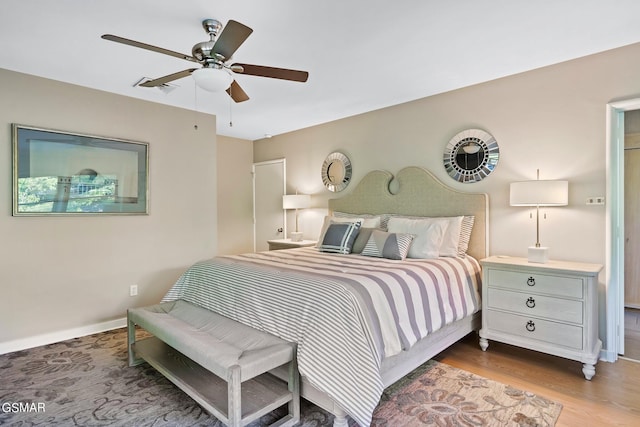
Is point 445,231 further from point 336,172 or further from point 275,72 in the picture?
point 275,72

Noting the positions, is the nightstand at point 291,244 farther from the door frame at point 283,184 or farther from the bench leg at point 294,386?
the bench leg at point 294,386

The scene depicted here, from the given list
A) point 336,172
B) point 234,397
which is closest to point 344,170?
point 336,172

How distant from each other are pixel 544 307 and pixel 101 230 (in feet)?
13.4

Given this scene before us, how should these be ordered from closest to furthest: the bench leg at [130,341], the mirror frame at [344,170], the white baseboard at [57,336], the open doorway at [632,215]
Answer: the bench leg at [130,341] → the white baseboard at [57,336] → the open doorway at [632,215] → the mirror frame at [344,170]

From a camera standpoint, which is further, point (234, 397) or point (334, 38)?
point (334, 38)

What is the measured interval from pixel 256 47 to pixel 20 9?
1444mm

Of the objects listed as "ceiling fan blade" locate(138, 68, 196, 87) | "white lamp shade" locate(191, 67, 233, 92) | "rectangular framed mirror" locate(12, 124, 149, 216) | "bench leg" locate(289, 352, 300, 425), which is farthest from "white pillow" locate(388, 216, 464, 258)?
"rectangular framed mirror" locate(12, 124, 149, 216)

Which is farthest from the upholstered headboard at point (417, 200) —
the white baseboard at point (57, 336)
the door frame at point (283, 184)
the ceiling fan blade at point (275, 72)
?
the white baseboard at point (57, 336)

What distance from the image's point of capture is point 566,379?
2.47 meters

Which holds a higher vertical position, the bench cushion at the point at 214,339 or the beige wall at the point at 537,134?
the beige wall at the point at 537,134

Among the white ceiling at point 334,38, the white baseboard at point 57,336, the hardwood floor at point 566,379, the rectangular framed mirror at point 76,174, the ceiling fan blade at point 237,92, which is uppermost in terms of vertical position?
the white ceiling at point 334,38

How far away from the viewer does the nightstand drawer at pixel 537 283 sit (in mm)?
2537

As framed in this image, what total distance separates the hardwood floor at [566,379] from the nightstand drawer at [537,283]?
0.58m

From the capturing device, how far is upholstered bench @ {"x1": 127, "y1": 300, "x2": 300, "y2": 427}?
5.80 ft
